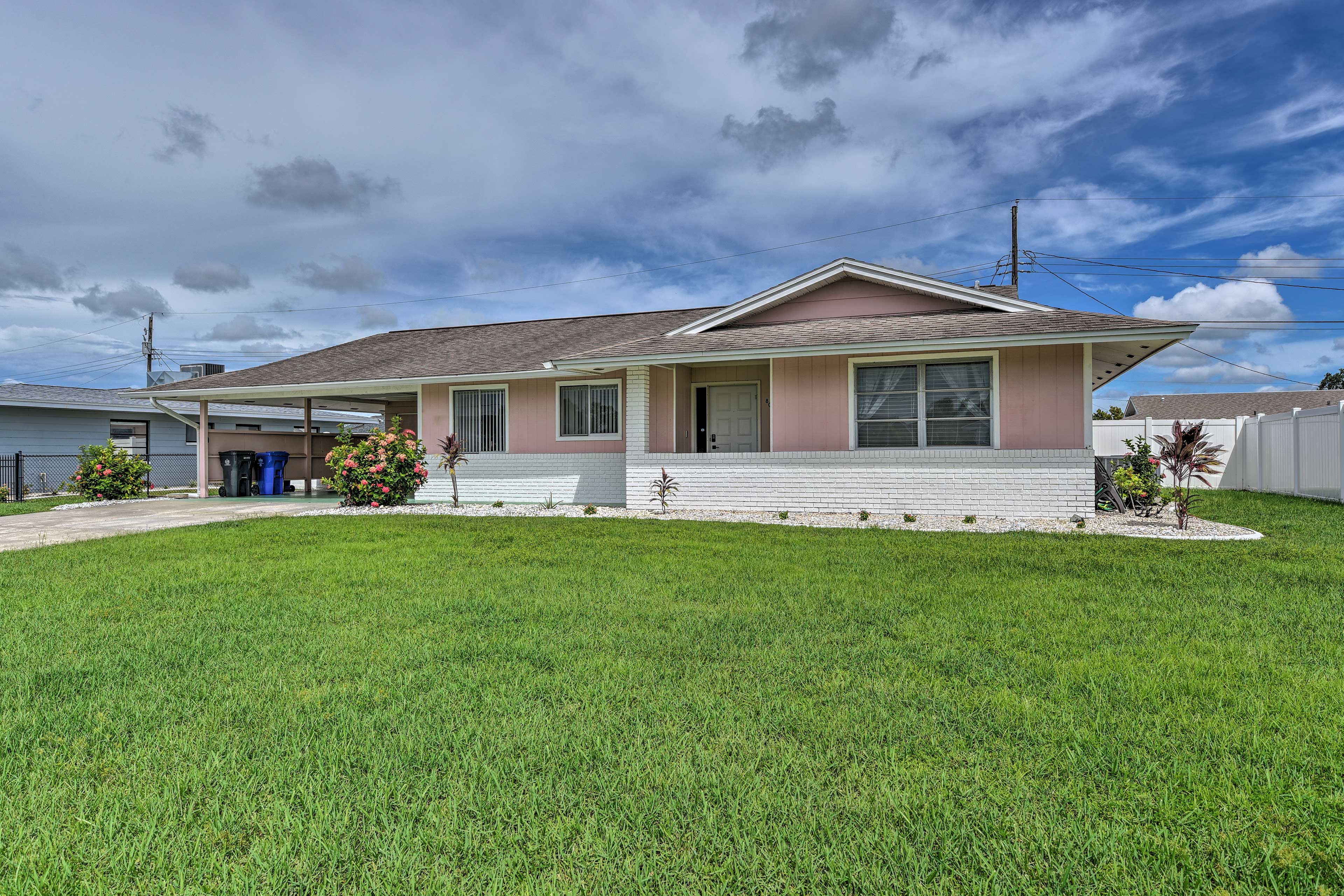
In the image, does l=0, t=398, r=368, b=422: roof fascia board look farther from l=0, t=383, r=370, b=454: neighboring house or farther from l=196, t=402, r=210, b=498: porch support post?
l=196, t=402, r=210, b=498: porch support post

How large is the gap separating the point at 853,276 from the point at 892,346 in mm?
3062

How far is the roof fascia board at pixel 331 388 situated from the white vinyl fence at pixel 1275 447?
1319cm

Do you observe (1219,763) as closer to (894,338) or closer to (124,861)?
(124,861)

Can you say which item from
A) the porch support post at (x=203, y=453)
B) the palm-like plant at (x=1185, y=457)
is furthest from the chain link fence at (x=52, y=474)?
the palm-like plant at (x=1185, y=457)

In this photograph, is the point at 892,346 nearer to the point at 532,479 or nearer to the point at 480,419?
the point at 532,479

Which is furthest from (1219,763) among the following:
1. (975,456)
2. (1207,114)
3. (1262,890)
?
(1207,114)

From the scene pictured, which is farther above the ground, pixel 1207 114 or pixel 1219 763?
pixel 1207 114

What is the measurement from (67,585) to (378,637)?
13.4 ft

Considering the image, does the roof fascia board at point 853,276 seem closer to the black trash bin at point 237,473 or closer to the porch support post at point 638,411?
the porch support post at point 638,411

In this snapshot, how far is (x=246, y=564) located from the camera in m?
7.65

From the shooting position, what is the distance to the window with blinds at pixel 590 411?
1552 centimetres

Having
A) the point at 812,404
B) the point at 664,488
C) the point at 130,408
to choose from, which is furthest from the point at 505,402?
the point at 130,408

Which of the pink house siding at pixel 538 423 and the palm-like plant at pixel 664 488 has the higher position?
the pink house siding at pixel 538 423

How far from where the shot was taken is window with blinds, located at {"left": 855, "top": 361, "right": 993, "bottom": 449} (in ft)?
40.5
